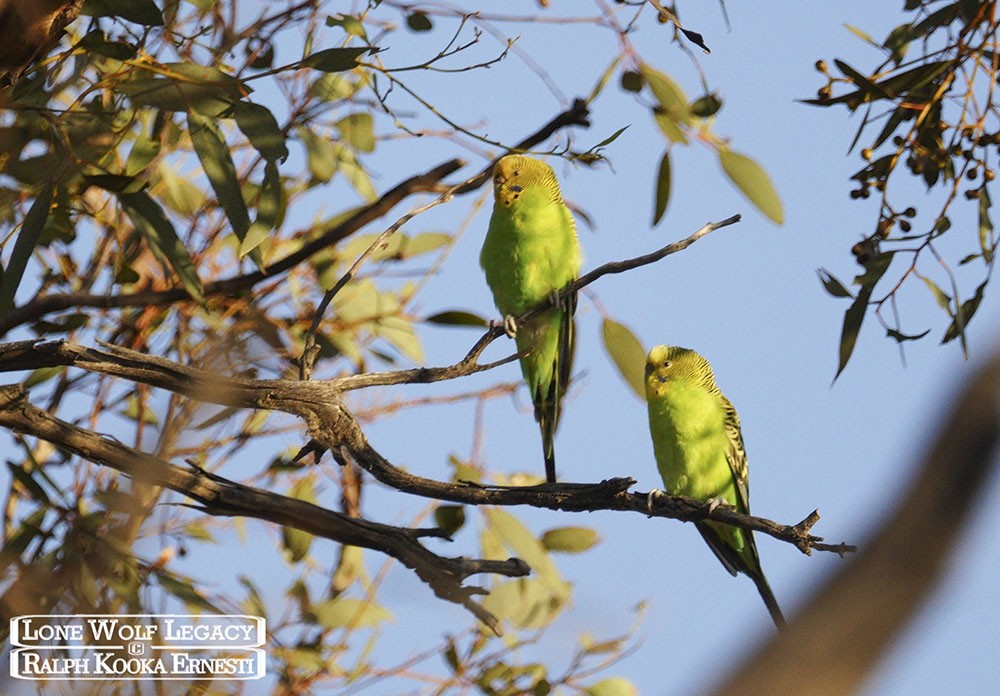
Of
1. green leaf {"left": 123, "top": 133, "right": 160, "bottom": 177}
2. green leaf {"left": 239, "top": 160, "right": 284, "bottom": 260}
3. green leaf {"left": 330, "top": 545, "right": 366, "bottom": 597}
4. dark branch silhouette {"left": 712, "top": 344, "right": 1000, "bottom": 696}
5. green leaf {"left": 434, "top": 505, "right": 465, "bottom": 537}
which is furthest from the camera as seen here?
green leaf {"left": 330, "top": 545, "right": 366, "bottom": 597}

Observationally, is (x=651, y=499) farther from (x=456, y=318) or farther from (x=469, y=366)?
(x=456, y=318)

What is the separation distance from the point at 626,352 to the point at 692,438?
36cm

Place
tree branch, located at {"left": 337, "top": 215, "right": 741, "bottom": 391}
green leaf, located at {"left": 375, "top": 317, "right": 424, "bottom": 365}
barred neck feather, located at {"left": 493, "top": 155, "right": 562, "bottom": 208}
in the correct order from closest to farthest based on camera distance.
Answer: tree branch, located at {"left": 337, "top": 215, "right": 741, "bottom": 391} → green leaf, located at {"left": 375, "top": 317, "right": 424, "bottom": 365} → barred neck feather, located at {"left": 493, "top": 155, "right": 562, "bottom": 208}

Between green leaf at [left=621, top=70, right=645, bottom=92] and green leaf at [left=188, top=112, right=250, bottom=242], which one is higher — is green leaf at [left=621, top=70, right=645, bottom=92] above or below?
above

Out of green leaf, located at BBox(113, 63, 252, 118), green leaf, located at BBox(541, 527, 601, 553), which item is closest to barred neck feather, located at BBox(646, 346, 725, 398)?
green leaf, located at BBox(541, 527, 601, 553)

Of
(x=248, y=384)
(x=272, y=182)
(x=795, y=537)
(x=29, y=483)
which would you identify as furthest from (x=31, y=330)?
(x=795, y=537)

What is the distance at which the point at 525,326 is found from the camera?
8.02 ft

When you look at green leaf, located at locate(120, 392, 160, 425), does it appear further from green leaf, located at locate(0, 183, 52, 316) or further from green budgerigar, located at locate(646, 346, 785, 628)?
green budgerigar, located at locate(646, 346, 785, 628)

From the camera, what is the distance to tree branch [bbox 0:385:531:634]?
4.83 feet

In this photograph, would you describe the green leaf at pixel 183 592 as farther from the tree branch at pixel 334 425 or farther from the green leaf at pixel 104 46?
the green leaf at pixel 104 46

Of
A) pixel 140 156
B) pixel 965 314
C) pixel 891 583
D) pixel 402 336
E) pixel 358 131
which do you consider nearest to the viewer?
pixel 891 583

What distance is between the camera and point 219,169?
1697 millimetres

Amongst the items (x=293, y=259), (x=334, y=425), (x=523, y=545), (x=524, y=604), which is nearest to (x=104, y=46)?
(x=293, y=259)

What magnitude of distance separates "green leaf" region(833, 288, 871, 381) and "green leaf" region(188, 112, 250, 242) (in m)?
0.91
